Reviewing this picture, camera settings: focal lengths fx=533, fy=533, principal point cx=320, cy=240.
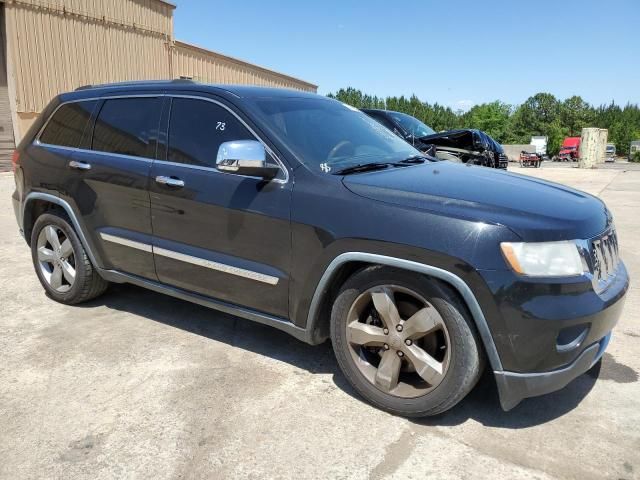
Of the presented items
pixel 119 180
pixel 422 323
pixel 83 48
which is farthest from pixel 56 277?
pixel 83 48

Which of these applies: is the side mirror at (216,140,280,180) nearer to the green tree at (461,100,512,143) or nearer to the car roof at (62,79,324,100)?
the car roof at (62,79,324,100)

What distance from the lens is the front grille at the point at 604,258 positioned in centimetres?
258

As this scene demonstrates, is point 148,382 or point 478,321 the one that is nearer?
point 478,321

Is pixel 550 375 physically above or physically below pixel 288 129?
below

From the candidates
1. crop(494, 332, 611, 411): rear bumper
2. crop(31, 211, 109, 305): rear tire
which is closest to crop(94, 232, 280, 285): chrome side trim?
crop(31, 211, 109, 305): rear tire

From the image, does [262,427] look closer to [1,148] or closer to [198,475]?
[198,475]

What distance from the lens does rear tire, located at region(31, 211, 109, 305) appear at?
421 centimetres

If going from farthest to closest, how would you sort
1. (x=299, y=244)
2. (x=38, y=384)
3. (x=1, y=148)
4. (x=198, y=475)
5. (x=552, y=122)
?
(x=552, y=122) < (x=1, y=148) < (x=38, y=384) < (x=299, y=244) < (x=198, y=475)

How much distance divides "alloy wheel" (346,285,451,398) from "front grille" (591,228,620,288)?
31.1 inches

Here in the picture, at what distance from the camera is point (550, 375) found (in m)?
2.47

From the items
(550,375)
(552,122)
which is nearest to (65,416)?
(550,375)

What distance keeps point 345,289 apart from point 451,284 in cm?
58

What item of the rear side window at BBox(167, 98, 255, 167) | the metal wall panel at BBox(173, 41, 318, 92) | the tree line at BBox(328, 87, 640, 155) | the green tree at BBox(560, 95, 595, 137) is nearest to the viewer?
the rear side window at BBox(167, 98, 255, 167)

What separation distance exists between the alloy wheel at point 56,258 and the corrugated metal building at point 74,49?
13.6 meters
